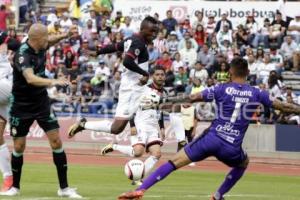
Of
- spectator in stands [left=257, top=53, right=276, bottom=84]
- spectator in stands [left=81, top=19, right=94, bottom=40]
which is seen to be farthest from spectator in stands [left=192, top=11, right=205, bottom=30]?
spectator in stands [left=81, top=19, right=94, bottom=40]

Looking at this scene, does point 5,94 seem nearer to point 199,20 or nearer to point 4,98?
point 4,98

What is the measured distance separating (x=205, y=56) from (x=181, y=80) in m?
1.60

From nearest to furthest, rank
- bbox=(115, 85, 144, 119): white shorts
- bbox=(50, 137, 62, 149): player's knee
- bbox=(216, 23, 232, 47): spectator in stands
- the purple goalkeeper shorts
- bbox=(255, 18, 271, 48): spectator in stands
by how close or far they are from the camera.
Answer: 1. the purple goalkeeper shorts
2. bbox=(50, 137, 62, 149): player's knee
3. bbox=(115, 85, 144, 119): white shorts
4. bbox=(255, 18, 271, 48): spectator in stands
5. bbox=(216, 23, 232, 47): spectator in stands

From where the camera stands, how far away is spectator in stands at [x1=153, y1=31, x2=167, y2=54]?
114 feet

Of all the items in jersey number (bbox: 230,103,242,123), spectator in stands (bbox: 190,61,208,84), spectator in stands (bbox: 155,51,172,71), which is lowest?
spectator in stands (bbox: 190,61,208,84)

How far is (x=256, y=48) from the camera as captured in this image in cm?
3372

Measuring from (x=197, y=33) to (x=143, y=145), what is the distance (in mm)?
17787

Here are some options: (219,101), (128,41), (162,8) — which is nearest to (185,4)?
(162,8)

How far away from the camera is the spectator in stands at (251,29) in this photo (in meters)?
34.1

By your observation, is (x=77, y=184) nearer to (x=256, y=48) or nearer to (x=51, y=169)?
(x=51, y=169)

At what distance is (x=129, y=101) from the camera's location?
725 inches

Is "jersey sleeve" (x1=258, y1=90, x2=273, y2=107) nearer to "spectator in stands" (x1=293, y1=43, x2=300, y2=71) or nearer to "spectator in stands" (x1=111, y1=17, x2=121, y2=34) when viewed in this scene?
"spectator in stands" (x1=293, y1=43, x2=300, y2=71)

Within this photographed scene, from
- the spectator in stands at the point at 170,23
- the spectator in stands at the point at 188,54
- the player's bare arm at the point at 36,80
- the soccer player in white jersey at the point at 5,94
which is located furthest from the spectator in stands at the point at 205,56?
the player's bare arm at the point at 36,80

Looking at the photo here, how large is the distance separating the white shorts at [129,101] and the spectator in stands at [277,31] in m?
16.1
